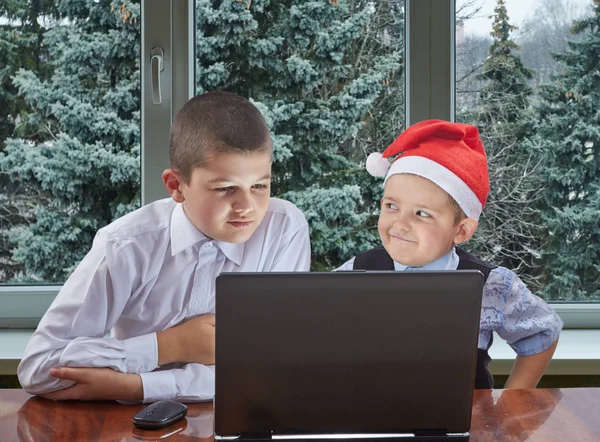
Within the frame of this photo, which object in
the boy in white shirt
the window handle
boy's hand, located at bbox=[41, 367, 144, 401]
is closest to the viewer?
boy's hand, located at bbox=[41, 367, 144, 401]

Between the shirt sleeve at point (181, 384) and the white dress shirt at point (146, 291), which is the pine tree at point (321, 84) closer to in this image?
the white dress shirt at point (146, 291)

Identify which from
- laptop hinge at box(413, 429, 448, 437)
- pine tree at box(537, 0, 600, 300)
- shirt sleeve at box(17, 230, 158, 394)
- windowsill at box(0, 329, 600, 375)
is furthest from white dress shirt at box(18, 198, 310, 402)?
pine tree at box(537, 0, 600, 300)

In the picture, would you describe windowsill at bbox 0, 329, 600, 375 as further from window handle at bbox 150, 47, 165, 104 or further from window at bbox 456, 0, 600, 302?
window handle at bbox 150, 47, 165, 104

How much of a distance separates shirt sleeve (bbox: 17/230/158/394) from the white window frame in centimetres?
80

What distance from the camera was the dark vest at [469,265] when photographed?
152cm

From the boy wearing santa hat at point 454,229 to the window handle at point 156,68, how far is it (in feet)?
3.19

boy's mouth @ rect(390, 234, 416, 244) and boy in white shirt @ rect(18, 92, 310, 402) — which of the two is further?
boy's mouth @ rect(390, 234, 416, 244)

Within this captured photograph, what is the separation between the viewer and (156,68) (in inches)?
86.4

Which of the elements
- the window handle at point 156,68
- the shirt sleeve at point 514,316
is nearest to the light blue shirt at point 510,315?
the shirt sleeve at point 514,316

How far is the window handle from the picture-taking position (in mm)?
2195

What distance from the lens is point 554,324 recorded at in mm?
1543

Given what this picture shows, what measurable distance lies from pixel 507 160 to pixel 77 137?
1.46m

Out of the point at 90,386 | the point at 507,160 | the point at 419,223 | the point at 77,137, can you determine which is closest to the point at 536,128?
the point at 507,160

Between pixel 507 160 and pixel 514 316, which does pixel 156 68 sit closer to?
pixel 507 160
